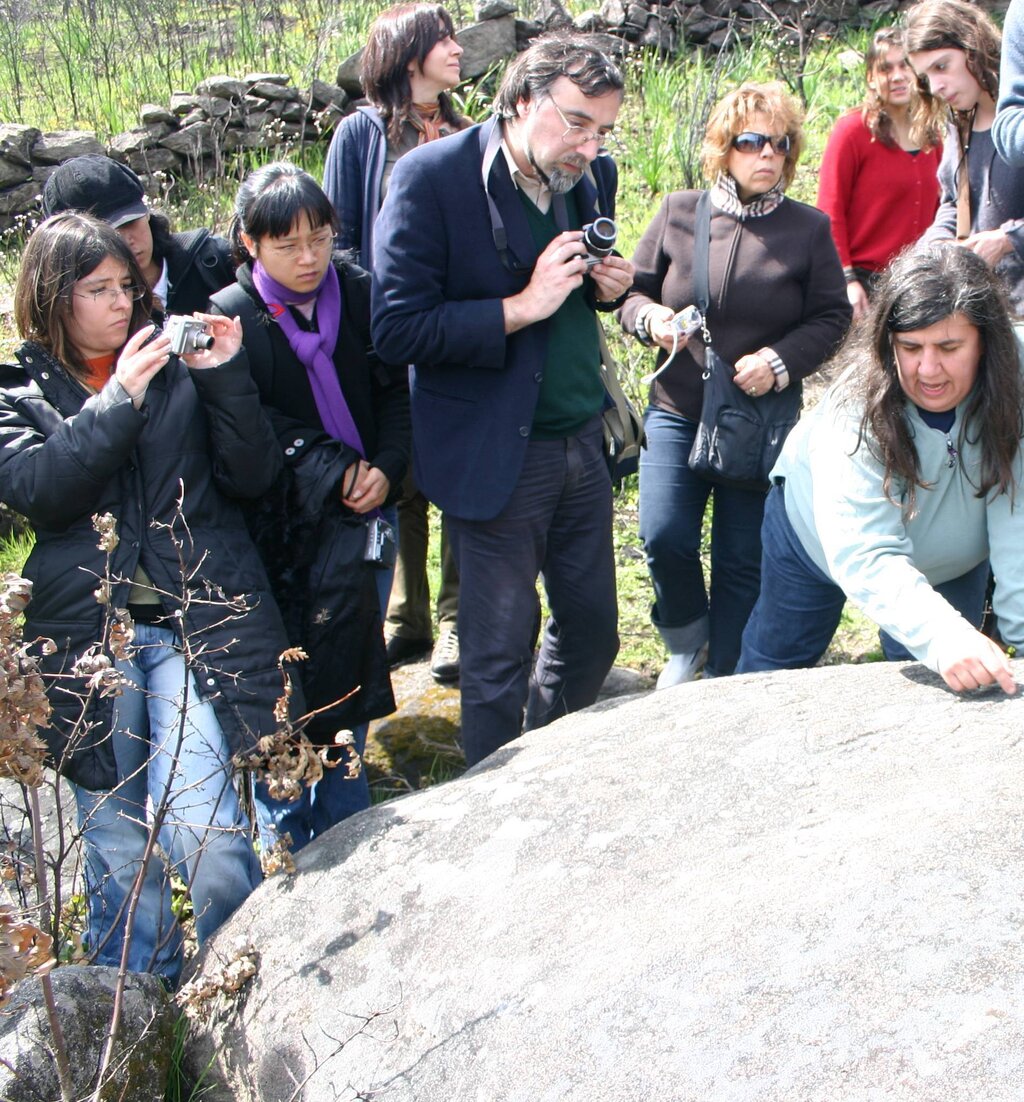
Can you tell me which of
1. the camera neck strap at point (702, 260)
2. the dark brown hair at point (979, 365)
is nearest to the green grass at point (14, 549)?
the camera neck strap at point (702, 260)

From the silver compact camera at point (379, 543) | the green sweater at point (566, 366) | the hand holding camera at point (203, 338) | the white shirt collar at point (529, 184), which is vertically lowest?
the silver compact camera at point (379, 543)

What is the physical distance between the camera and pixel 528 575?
315cm

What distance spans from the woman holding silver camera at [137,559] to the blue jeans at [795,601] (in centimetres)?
118

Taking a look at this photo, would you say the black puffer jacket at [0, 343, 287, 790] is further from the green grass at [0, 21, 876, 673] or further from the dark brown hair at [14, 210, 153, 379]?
the green grass at [0, 21, 876, 673]

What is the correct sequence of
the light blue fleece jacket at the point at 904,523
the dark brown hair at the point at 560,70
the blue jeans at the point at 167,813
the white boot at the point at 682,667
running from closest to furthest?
the light blue fleece jacket at the point at 904,523 → the blue jeans at the point at 167,813 → the dark brown hair at the point at 560,70 → the white boot at the point at 682,667

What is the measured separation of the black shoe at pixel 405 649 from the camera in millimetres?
4234

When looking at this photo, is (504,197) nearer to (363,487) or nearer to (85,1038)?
(363,487)

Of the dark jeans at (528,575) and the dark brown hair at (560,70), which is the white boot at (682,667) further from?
the dark brown hair at (560,70)

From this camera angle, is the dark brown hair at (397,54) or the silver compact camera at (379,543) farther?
the dark brown hair at (397,54)

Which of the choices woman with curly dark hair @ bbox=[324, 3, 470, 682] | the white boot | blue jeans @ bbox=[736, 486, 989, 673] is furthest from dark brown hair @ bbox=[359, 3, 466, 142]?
the white boot

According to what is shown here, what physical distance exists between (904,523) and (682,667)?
1295 millimetres

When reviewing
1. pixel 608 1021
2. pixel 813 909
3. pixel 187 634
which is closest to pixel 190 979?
pixel 187 634

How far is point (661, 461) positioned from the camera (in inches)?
141

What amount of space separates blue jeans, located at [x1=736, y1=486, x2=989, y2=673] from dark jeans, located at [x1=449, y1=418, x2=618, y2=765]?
0.45m
